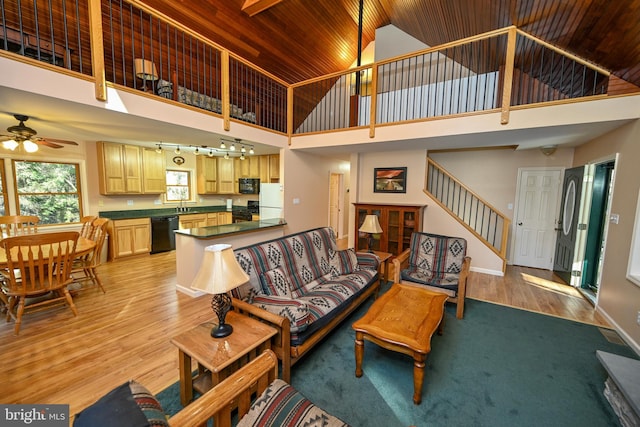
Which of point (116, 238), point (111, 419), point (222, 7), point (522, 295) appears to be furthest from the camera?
point (116, 238)

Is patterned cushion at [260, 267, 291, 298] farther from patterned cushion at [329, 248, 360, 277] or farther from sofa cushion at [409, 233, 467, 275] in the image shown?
sofa cushion at [409, 233, 467, 275]

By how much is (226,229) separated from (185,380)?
2.31 meters

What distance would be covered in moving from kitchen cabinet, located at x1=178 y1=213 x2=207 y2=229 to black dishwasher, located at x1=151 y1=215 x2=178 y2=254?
146mm

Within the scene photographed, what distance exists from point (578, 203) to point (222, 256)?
16.7ft

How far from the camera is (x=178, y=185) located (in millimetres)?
6402

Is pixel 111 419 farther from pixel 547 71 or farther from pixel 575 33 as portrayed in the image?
pixel 547 71

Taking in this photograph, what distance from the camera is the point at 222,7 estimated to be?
4.00 meters

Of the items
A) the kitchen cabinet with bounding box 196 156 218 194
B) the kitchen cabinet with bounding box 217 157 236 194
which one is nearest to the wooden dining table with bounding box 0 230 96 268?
the kitchen cabinet with bounding box 196 156 218 194

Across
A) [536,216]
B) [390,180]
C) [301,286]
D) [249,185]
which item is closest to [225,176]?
[249,185]

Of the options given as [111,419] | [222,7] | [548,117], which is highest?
[222,7]

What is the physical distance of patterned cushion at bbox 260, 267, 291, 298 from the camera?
7.64 feet

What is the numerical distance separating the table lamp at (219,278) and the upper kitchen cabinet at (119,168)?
4739 millimetres

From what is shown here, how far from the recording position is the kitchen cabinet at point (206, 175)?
640 centimetres

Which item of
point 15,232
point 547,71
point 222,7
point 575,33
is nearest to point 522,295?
point 575,33
